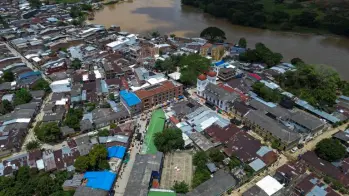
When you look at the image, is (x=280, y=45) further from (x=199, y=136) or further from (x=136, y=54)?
(x=199, y=136)

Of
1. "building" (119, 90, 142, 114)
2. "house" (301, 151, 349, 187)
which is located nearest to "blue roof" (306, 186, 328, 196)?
"house" (301, 151, 349, 187)

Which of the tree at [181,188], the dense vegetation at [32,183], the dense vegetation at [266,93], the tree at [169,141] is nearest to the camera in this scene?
the dense vegetation at [32,183]

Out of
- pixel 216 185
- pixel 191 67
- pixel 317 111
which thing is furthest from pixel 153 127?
pixel 317 111

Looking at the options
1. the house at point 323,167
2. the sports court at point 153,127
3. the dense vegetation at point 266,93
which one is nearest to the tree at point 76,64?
the sports court at point 153,127

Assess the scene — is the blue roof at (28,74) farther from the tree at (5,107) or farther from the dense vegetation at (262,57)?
the dense vegetation at (262,57)

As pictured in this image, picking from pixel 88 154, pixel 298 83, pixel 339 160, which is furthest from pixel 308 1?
pixel 88 154
